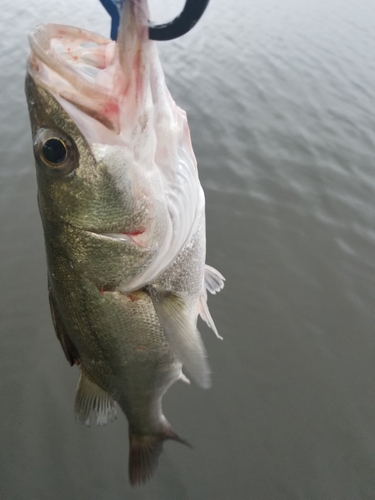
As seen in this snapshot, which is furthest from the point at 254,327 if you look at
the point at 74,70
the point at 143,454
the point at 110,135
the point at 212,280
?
the point at 74,70

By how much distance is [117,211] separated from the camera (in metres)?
1.22

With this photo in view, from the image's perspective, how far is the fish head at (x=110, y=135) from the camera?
3.46 feet

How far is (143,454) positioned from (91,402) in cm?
37

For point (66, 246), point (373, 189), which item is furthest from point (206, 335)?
point (373, 189)

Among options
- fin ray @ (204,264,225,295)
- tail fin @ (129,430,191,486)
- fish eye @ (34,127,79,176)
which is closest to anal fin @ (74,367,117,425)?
tail fin @ (129,430,191,486)

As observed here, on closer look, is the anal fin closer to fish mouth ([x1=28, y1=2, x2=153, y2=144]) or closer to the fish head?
the fish head

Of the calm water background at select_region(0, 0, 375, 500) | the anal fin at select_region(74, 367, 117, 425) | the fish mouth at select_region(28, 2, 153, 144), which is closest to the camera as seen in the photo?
Result: the fish mouth at select_region(28, 2, 153, 144)

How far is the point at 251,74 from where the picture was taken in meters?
7.39

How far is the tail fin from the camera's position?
180 centimetres

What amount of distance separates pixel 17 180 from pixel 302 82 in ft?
17.3

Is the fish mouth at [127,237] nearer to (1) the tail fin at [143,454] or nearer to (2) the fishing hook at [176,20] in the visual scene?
(2) the fishing hook at [176,20]

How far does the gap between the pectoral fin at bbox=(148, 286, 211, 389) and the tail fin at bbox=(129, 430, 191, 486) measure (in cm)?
65

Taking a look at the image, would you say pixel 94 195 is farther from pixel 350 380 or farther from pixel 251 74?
pixel 251 74

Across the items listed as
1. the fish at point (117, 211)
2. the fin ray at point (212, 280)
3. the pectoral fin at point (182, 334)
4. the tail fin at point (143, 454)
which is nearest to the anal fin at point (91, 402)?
the fish at point (117, 211)
